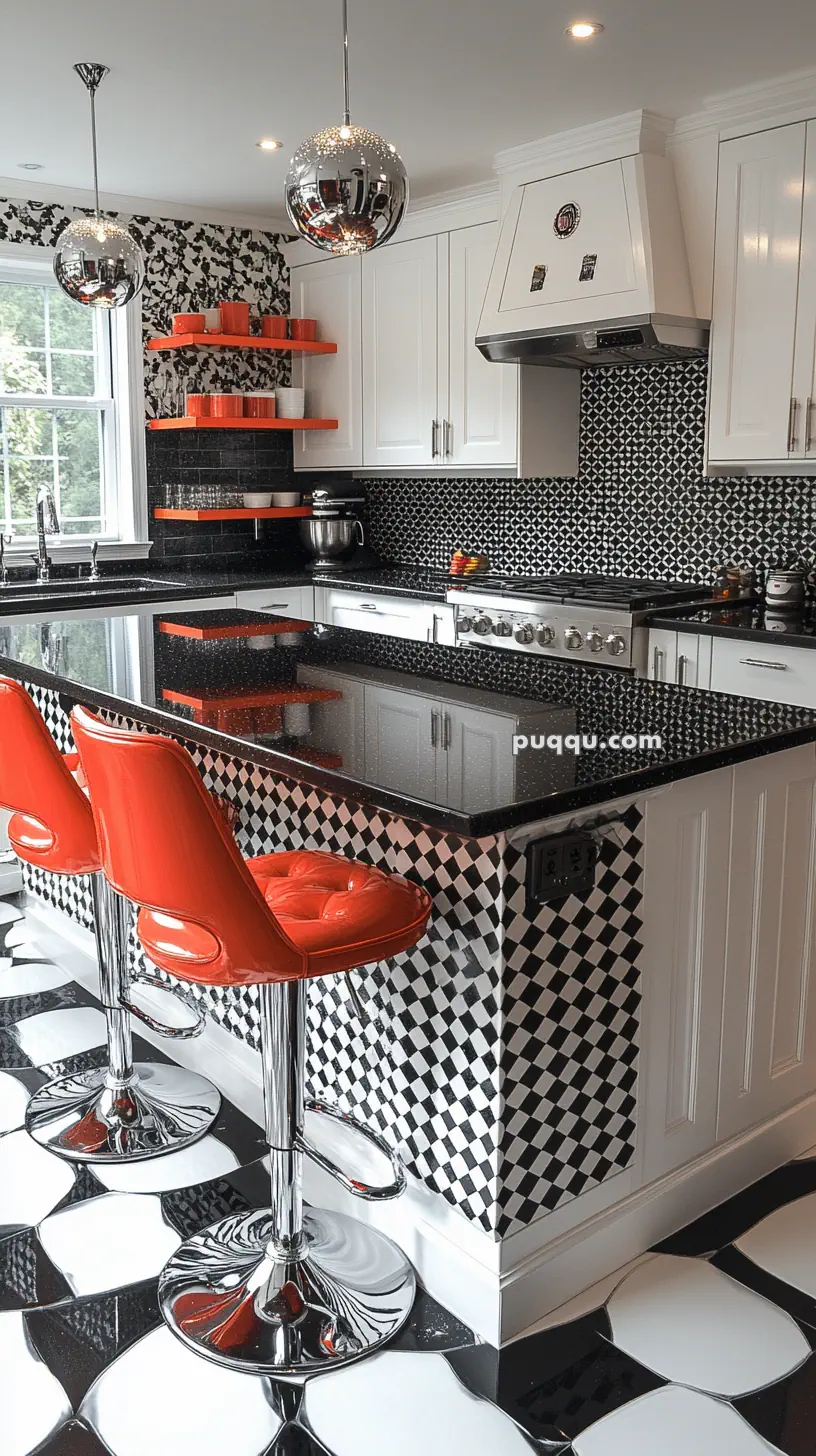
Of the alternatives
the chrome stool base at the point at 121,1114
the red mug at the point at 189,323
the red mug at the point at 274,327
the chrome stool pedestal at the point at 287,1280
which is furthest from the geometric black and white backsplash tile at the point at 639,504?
the chrome stool pedestal at the point at 287,1280

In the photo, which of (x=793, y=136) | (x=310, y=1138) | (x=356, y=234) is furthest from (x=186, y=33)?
(x=310, y=1138)

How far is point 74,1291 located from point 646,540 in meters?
3.53

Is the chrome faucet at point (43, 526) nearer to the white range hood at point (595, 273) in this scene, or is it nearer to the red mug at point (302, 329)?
the red mug at point (302, 329)

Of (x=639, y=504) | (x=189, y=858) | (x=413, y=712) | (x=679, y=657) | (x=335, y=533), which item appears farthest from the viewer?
(x=335, y=533)

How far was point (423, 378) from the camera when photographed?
520 centimetres

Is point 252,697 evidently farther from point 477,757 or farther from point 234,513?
point 234,513

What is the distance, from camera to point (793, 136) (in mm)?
3744

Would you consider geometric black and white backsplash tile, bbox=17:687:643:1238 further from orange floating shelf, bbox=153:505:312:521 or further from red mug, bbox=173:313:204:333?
red mug, bbox=173:313:204:333

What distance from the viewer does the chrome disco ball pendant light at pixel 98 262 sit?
303cm

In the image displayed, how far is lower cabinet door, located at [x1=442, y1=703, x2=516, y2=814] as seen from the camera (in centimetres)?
169

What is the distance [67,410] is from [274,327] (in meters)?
1.03

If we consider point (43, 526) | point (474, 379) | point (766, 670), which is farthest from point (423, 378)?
point (766, 670)

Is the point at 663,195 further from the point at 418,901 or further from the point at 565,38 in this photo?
the point at 418,901

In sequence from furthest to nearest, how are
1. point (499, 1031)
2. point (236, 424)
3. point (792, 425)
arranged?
point (236, 424)
point (792, 425)
point (499, 1031)
